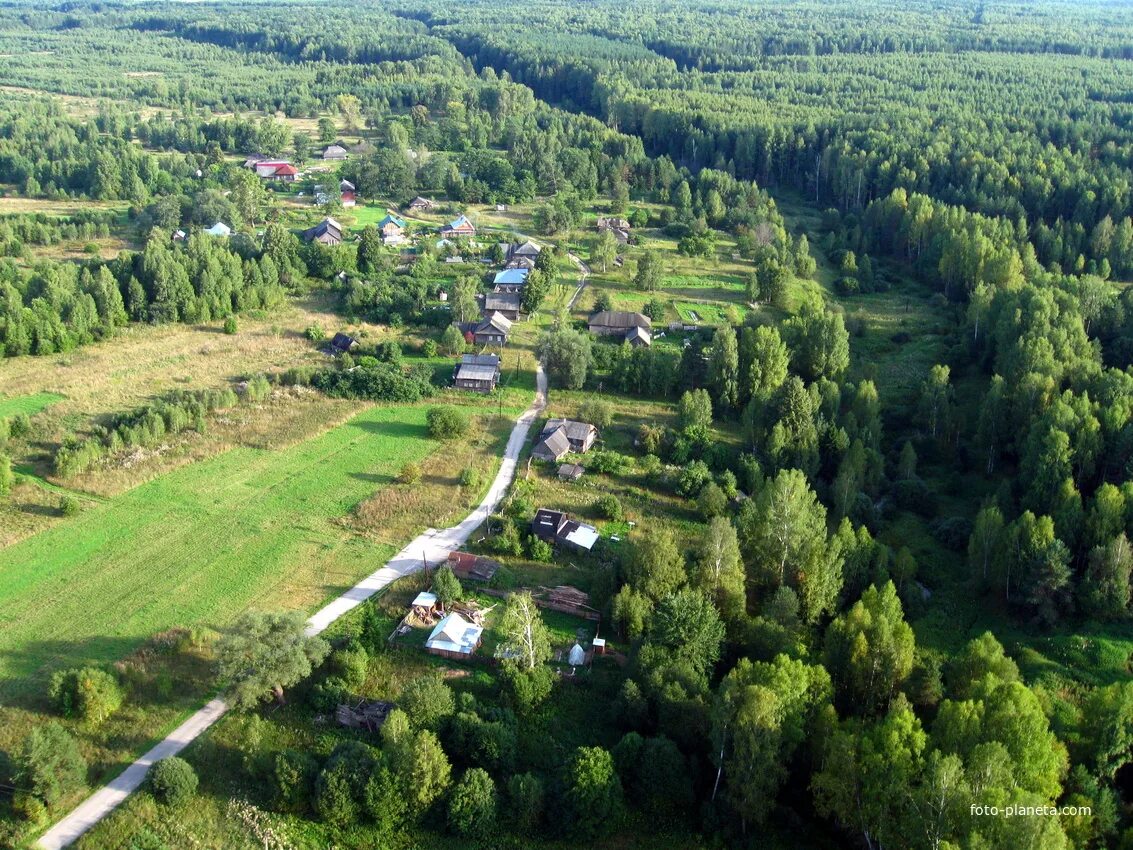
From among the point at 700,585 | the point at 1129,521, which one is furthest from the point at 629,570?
the point at 1129,521

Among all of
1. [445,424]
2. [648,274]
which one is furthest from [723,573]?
[648,274]

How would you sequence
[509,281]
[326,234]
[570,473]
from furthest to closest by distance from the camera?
[326,234]
[509,281]
[570,473]

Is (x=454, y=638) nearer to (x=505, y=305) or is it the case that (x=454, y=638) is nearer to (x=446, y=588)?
(x=446, y=588)

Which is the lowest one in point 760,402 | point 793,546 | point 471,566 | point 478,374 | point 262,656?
point 471,566

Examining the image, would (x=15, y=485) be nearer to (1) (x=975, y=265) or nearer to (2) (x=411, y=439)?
(2) (x=411, y=439)

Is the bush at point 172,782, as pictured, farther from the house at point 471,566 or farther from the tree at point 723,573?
the tree at point 723,573

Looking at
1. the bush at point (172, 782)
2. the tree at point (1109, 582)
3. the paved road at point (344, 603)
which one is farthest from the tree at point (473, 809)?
the tree at point (1109, 582)
